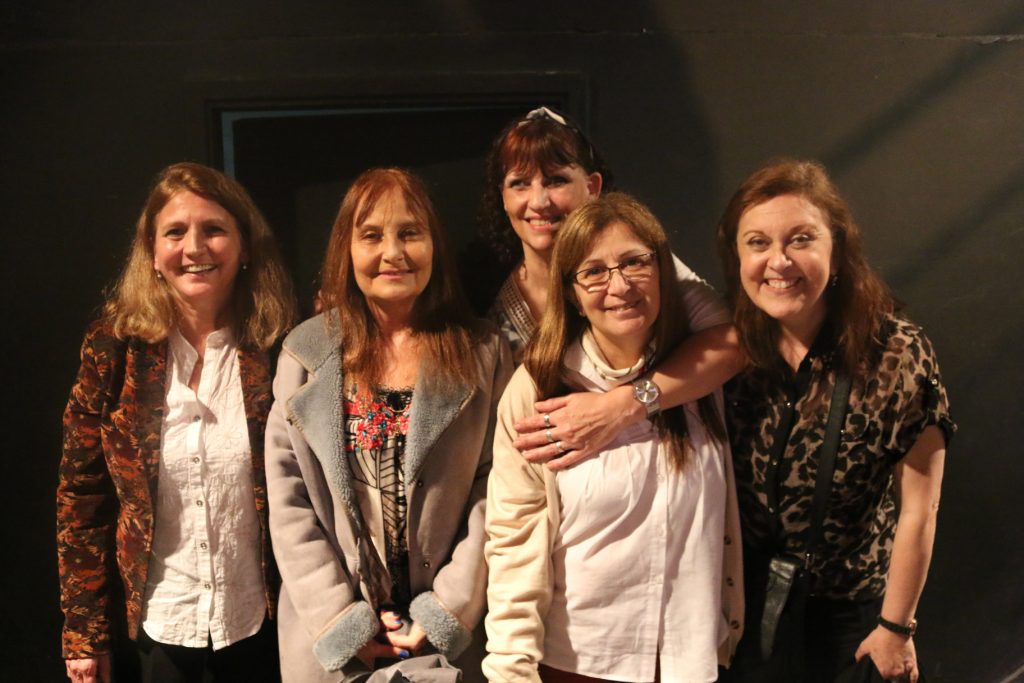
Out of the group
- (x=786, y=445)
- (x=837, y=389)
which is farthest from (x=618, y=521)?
(x=837, y=389)

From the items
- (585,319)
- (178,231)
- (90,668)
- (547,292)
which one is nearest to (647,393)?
(585,319)

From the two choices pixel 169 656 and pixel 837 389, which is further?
pixel 169 656

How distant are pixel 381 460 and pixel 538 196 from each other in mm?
843

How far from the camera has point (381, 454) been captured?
203 cm

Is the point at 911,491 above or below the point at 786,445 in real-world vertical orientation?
below

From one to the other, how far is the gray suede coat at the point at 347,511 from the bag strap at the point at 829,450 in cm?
86

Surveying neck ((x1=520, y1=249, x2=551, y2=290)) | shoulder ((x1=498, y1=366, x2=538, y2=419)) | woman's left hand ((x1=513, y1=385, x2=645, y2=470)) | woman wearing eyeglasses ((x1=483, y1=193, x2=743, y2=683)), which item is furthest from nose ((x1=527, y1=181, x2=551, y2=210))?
woman's left hand ((x1=513, y1=385, x2=645, y2=470))

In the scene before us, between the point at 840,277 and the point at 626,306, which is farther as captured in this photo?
the point at 840,277

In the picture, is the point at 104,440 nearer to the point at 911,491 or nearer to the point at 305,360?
the point at 305,360

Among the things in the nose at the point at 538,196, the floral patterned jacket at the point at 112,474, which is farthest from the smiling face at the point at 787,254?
the floral patterned jacket at the point at 112,474

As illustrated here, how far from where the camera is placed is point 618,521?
189 centimetres

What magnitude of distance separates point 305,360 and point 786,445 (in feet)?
4.26

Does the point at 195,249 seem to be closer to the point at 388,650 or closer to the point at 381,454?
the point at 381,454

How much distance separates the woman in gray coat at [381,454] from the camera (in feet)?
6.59
